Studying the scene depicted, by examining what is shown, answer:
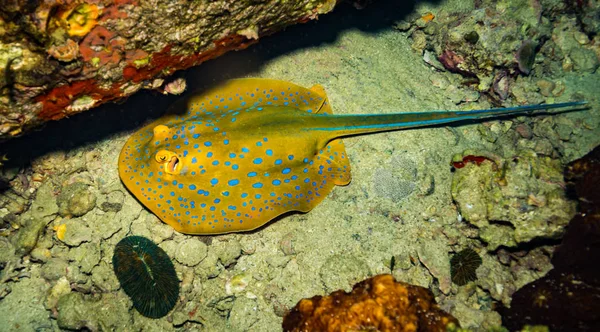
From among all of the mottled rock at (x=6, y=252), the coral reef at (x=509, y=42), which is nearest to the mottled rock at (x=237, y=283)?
the mottled rock at (x=6, y=252)

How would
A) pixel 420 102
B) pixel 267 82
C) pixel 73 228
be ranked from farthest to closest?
pixel 420 102 < pixel 267 82 < pixel 73 228

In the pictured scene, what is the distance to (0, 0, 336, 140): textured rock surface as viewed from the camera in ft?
9.46

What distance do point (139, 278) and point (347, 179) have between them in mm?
3191

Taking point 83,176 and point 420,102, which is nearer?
point 83,176

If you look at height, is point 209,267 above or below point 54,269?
above

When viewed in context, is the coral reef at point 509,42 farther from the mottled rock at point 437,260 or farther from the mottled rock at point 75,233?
the mottled rock at point 75,233

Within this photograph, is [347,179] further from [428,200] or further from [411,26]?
[411,26]

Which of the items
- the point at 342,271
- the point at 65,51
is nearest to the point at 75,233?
the point at 65,51

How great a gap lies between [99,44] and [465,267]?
16.9 ft

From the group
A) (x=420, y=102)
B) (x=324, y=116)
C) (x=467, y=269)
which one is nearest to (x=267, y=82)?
(x=324, y=116)

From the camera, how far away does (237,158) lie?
456 cm

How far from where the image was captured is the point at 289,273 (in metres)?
4.75

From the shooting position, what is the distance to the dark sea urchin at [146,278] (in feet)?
14.7

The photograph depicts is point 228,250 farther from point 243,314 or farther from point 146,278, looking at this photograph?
point 146,278
